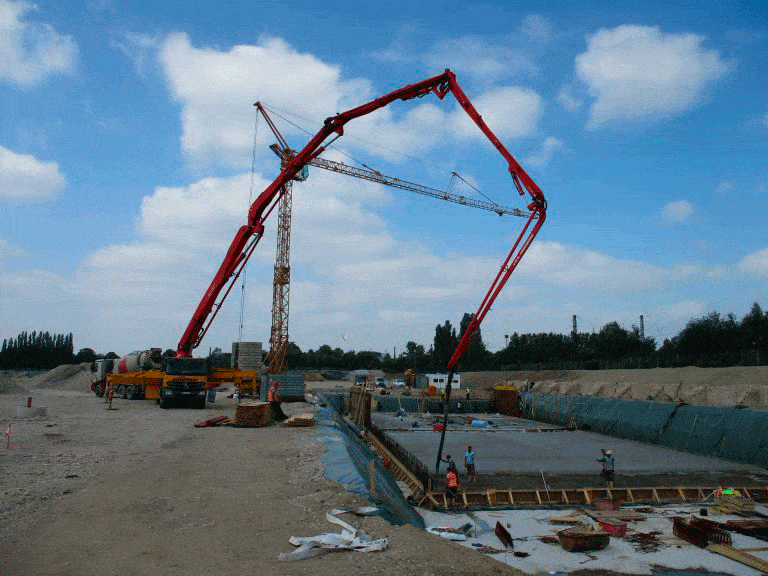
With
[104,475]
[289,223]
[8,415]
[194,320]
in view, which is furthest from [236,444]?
[289,223]

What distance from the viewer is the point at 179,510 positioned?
8.76 meters

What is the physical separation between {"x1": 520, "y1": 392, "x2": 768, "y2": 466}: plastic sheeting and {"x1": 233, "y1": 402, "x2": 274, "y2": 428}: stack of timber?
16.4m

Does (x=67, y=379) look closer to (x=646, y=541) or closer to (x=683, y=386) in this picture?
(x=683, y=386)

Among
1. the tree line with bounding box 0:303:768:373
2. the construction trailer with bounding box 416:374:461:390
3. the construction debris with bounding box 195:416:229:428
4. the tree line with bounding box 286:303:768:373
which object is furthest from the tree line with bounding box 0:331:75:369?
the construction debris with bounding box 195:416:229:428

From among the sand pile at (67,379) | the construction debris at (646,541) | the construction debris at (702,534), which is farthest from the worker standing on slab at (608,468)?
the sand pile at (67,379)

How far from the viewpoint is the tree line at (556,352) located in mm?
53406

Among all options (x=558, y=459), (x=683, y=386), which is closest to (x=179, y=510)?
(x=558, y=459)

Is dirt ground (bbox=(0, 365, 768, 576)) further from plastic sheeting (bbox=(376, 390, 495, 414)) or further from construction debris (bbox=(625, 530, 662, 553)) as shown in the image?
plastic sheeting (bbox=(376, 390, 495, 414))

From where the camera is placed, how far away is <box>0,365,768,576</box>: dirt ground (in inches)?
253

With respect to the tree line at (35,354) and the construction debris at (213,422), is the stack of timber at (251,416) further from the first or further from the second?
the tree line at (35,354)

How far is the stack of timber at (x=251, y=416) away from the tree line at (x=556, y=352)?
14.6 metres

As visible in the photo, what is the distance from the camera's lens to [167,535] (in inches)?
295

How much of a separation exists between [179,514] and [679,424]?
2148cm

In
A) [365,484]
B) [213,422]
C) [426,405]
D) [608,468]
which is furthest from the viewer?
[426,405]
